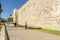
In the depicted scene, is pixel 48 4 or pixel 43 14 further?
pixel 43 14

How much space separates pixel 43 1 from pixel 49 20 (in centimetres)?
340

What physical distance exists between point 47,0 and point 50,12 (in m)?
1.72

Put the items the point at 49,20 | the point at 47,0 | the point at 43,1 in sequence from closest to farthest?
1. the point at 49,20
2. the point at 47,0
3. the point at 43,1

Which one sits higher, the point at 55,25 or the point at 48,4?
the point at 48,4

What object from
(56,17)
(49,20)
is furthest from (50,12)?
(56,17)

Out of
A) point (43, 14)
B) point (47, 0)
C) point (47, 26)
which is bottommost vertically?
point (47, 26)

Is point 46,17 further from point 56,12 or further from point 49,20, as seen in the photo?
point 56,12

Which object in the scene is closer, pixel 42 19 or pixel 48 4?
pixel 48 4

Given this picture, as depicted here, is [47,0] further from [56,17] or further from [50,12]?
[56,17]

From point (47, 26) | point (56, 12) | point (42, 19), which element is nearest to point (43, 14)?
point (42, 19)

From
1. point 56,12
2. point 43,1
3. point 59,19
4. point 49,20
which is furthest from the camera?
point 43,1

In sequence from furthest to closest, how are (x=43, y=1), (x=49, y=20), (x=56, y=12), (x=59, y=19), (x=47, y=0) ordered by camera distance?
(x=43, y=1)
(x=47, y=0)
(x=49, y=20)
(x=56, y=12)
(x=59, y=19)

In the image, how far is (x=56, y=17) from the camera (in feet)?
50.9

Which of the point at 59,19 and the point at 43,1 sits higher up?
the point at 43,1
